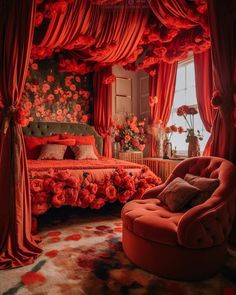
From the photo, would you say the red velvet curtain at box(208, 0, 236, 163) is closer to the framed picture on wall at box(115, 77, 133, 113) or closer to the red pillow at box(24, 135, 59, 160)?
the red pillow at box(24, 135, 59, 160)

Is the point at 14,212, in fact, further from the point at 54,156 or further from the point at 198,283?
the point at 54,156

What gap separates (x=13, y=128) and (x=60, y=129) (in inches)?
113

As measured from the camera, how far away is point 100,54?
4.64m

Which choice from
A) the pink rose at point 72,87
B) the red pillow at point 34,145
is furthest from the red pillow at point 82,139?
the pink rose at point 72,87

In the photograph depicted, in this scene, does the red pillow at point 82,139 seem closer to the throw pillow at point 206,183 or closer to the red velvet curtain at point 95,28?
the red velvet curtain at point 95,28

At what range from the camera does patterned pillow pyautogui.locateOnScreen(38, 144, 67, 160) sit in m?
4.58

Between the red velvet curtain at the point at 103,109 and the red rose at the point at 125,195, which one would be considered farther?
the red velvet curtain at the point at 103,109

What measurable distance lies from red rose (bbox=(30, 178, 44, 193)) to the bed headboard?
229cm

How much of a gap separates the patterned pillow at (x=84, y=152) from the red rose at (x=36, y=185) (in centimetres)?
159

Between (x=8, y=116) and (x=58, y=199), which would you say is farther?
(x=58, y=199)

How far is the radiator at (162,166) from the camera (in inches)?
193

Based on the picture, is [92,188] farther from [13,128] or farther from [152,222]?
[152,222]

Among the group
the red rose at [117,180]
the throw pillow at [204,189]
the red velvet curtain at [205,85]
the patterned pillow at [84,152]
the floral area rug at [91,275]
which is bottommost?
the floral area rug at [91,275]

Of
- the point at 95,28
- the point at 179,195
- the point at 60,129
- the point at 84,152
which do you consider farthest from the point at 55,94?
the point at 179,195
